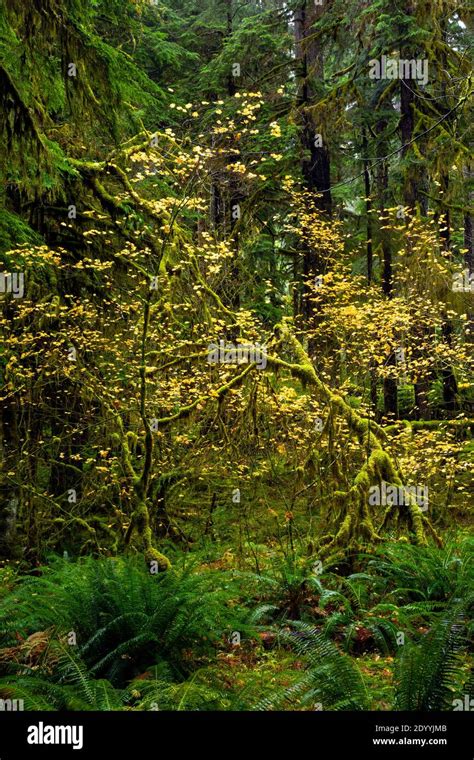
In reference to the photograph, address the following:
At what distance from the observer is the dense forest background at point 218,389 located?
173 inches

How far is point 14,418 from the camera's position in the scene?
8961 mm

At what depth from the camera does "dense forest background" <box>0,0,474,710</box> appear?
4.41m

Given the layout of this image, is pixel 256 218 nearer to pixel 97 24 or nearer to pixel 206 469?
pixel 97 24

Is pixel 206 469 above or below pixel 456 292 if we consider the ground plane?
below

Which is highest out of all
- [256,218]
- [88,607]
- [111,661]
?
[256,218]

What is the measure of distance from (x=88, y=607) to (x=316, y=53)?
11983 millimetres

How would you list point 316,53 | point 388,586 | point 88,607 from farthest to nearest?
1. point 316,53
2. point 388,586
3. point 88,607

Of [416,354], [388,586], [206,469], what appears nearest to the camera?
[388,586]

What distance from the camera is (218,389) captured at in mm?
7309
